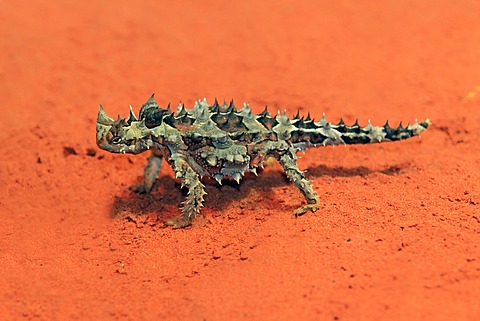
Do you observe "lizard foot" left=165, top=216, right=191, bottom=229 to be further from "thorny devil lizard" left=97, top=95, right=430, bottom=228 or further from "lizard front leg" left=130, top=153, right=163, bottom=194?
"lizard front leg" left=130, top=153, right=163, bottom=194

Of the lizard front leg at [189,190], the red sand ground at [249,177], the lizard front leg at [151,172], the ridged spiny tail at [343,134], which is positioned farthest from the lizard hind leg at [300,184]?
the lizard front leg at [151,172]

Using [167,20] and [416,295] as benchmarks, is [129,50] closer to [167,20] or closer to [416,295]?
[167,20]

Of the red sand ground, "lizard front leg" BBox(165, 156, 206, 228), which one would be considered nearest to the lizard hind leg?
the red sand ground

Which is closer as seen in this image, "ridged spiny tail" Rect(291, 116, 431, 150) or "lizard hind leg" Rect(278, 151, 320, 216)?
"lizard hind leg" Rect(278, 151, 320, 216)

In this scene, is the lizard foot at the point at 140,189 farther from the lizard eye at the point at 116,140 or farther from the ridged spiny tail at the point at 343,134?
the ridged spiny tail at the point at 343,134

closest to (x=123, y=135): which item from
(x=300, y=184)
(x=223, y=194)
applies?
(x=223, y=194)

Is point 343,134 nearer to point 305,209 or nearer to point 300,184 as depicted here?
point 300,184

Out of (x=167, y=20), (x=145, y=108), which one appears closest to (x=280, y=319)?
(x=145, y=108)
